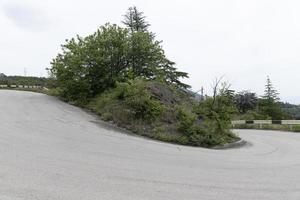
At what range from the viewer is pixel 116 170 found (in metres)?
9.11

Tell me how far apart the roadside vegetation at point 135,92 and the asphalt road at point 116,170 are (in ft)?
12.1

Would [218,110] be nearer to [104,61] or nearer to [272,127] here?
[104,61]

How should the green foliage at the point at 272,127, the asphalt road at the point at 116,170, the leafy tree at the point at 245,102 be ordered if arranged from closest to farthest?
the asphalt road at the point at 116,170 < the green foliage at the point at 272,127 < the leafy tree at the point at 245,102

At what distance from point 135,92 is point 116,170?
10.8 meters

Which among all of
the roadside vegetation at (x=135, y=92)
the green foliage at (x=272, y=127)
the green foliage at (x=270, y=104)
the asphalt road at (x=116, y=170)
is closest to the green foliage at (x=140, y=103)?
the roadside vegetation at (x=135, y=92)

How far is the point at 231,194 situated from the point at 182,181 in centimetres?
125

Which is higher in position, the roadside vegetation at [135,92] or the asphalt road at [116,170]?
the roadside vegetation at [135,92]

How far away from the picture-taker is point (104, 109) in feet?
69.7

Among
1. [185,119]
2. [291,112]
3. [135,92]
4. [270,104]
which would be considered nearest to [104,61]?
[135,92]

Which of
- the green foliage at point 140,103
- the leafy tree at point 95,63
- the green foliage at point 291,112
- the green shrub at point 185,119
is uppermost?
the leafy tree at point 95,63

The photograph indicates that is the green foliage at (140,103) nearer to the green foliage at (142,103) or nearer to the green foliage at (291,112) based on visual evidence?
the green foliage at (142,103)

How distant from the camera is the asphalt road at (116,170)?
721cm

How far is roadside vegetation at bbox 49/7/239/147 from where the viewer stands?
18.7 m

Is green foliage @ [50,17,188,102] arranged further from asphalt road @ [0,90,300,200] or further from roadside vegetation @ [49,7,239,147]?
asphalt road @ [0,90,300,200]
